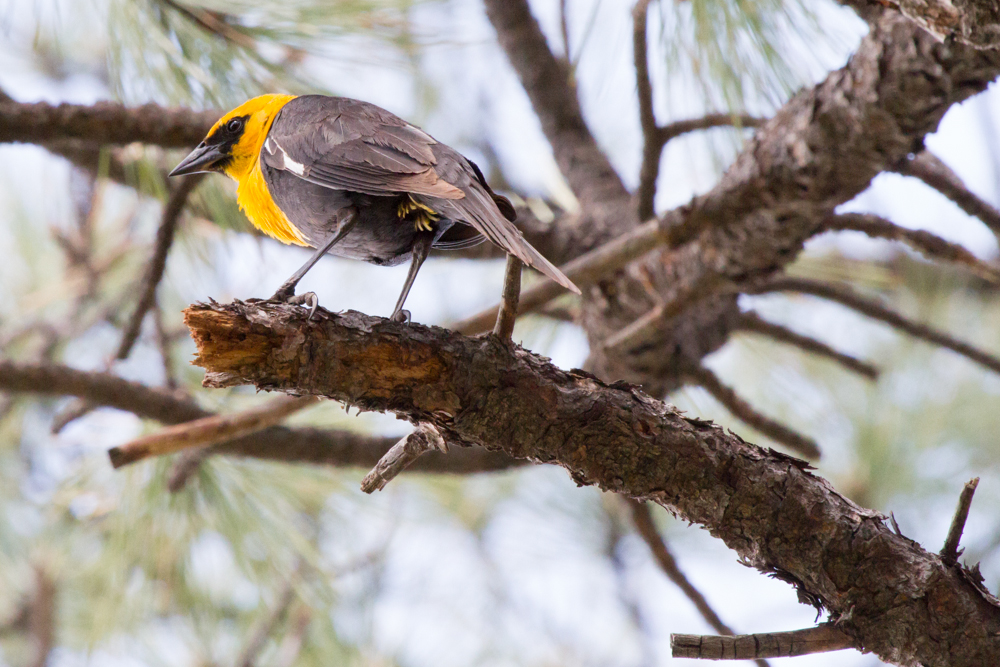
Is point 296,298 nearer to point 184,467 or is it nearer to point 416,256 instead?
point 416,256

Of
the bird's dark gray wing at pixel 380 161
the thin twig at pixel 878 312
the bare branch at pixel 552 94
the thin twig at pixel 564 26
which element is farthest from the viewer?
the bare branch at pixel 552 94

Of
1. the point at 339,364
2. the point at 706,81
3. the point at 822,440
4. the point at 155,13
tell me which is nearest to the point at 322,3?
the point at 155,13

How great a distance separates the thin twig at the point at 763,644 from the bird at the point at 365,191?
565mm

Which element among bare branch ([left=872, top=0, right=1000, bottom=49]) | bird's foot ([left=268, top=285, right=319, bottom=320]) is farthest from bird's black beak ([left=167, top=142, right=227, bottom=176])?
bare branch ([left=872, top=0, right=1000, bottom=49])

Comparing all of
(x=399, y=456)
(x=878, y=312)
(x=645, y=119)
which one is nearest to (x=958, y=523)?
(x=399, y=456)

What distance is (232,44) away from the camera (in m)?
2.35

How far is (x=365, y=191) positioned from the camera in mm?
1434

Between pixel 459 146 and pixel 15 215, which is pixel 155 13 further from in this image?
pixel 15 215

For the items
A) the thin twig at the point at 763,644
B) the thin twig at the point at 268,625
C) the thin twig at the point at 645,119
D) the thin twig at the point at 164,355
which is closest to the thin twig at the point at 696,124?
the thin twig at the point at 645,119

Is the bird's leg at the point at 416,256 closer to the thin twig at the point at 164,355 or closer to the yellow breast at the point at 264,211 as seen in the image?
the yellow breast at the point at 264,211

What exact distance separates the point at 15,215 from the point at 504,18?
9.91ft

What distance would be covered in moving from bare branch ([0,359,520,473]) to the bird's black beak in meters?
0.50

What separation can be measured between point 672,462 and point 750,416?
120 cm

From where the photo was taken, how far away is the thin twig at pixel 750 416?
2.36 meters
